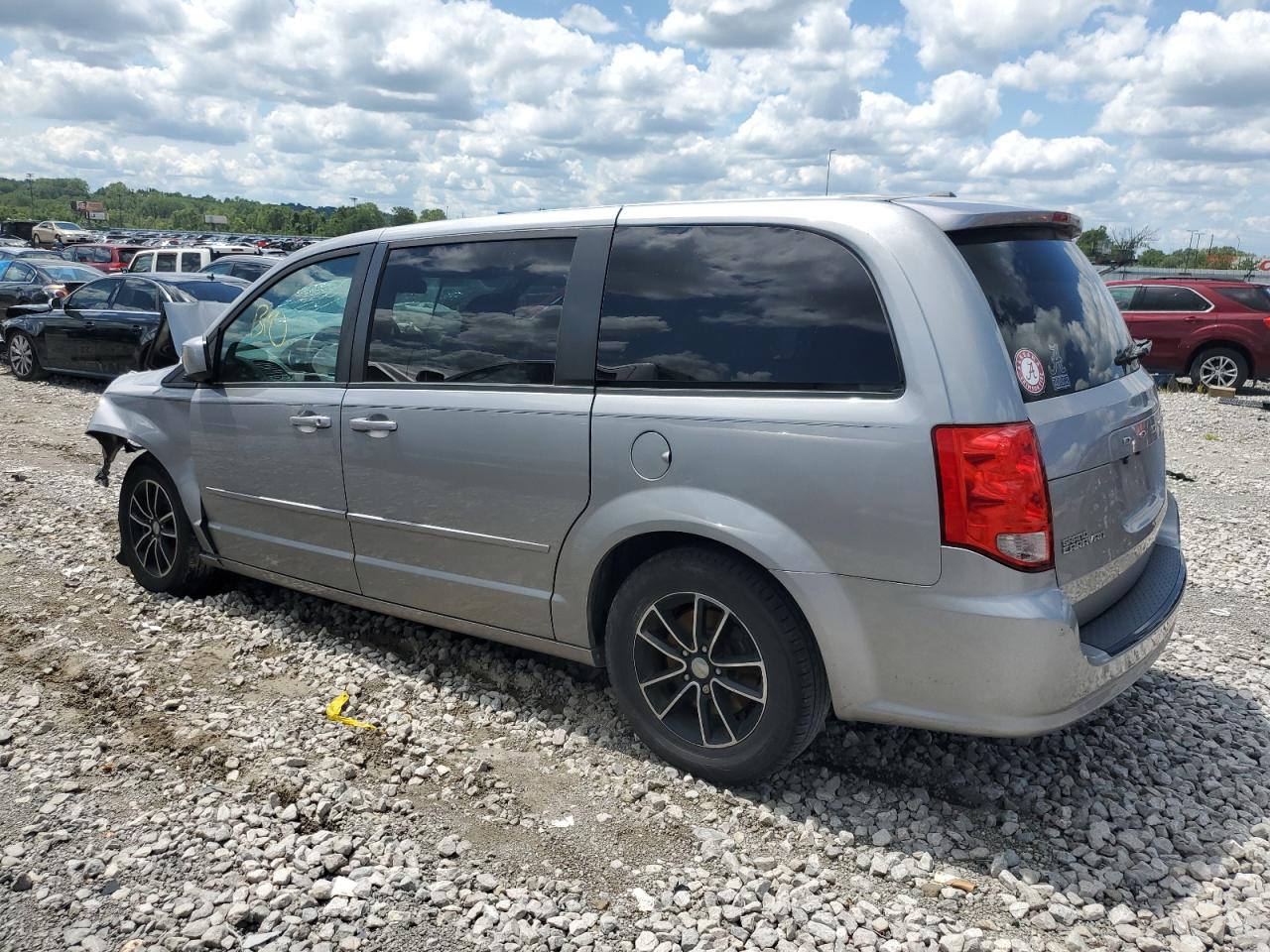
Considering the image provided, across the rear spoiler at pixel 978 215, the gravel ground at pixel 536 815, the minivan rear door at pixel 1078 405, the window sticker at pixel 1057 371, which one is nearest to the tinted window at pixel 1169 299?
the gravel ground at pixel 536 815

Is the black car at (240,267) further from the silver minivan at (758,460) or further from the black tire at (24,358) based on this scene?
the silver minivan at (758,460)

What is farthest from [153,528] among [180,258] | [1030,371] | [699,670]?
[180,258]

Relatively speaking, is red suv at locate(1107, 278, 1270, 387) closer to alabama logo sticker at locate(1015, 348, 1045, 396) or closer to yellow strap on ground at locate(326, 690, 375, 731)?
alabama logo sticker at locate(1015, 348, 1045, 396)

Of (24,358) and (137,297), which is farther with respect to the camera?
(24,358)

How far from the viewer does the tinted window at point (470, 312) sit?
3746mm

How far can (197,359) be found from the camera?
16.0 feet

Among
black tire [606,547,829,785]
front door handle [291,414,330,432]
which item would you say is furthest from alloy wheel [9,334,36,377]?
black tire [606,547,829,785]

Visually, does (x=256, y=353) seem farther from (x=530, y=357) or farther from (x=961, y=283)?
(x=961, y=283)

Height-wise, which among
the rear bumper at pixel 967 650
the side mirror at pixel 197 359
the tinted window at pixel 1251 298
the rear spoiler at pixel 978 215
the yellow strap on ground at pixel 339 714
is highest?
the rear spoiler at pixel 978 215

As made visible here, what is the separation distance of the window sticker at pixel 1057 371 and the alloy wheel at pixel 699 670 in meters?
1.26

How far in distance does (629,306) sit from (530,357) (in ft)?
1.52

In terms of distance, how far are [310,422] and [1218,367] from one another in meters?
15.5

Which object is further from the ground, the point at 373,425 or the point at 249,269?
the point at 249,269

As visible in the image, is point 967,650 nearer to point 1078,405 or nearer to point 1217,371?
point 1078,405
